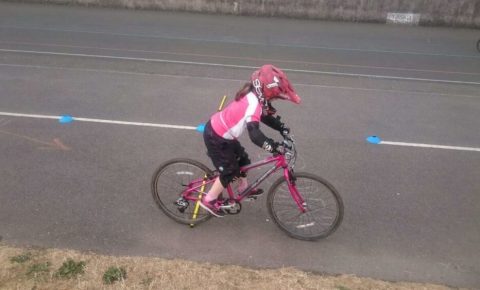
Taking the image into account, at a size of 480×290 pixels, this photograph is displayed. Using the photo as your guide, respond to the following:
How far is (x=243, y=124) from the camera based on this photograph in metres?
4.15

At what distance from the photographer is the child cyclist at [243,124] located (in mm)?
3984

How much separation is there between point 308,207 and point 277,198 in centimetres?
38

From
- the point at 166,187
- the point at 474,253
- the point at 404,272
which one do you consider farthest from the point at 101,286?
the point at 474,253

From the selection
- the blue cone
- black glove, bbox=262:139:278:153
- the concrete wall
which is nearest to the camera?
black glove, bbox=262:139:278:153

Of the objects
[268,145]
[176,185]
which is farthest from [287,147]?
[176,185]

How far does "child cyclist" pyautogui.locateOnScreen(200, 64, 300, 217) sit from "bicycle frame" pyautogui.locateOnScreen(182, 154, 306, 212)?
4.0 inches

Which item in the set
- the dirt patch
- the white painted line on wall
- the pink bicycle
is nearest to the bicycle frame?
the pink bicycle

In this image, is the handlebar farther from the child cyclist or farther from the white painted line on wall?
the white painted line on wall

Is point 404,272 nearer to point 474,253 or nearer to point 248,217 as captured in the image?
point 474,253

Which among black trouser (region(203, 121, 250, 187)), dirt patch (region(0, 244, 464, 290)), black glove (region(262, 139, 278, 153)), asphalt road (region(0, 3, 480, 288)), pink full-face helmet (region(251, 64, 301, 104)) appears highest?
pink full-face helmet (region(251, 64, 301, 104))

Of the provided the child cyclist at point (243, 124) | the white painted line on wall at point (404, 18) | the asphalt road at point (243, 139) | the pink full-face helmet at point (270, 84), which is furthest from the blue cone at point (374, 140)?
the white painted line on wall at point (404, 18)

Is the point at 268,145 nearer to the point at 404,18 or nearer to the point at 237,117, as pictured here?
the point at 237,117

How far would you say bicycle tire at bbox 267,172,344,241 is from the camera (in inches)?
178

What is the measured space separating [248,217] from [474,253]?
8.65ft
